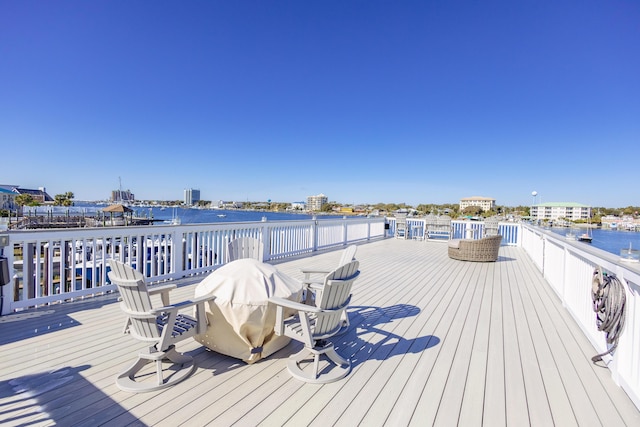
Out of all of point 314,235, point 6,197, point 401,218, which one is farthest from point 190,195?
point 314,235

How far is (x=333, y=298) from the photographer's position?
208cm

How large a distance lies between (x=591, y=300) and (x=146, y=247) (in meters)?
5.52

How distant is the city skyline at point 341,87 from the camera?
8766 mm

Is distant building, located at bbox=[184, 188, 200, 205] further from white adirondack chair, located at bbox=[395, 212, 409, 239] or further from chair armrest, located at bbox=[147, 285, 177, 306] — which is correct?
chair armrest, located at bbox=[147, 285, 177, 306]

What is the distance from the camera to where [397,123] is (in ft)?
57.4

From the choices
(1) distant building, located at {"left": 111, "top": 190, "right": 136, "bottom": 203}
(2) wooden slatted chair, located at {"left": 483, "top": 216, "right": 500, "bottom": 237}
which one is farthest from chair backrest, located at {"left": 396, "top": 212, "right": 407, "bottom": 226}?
(1) distant building, located at {"left": 111, "top": 190, "right": 136, "bottom": 203}

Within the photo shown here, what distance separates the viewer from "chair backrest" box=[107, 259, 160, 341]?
1.82 metres

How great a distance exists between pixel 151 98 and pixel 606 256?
55.3 feet

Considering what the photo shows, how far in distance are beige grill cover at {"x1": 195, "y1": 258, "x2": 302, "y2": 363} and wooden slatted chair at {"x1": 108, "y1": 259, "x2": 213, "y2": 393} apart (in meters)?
0.13

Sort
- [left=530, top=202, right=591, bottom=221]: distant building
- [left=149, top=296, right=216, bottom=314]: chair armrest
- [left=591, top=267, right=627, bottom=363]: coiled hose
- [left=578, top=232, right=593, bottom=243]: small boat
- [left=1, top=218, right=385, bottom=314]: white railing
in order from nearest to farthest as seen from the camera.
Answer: [left=149, top=296, right=216, bottom=314]: chair armrest → [left=591, top=267, right=627, bottom=363]: coiled hose → [left=1, top=218, right=385, bottom=314]: white railing → [left=578, top=232, right=593, bottom=243]: small boat → [left=530, top=202, right=591, bottom=221]: distant building

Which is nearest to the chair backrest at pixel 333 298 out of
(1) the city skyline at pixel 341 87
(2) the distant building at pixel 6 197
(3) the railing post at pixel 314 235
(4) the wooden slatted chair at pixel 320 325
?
(4) the wooden slatted chair at pixel 320 325

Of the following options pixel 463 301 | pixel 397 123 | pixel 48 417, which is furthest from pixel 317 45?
pixel 48 417

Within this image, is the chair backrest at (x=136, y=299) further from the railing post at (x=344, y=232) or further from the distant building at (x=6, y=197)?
the distant building at (x=6, y=197)

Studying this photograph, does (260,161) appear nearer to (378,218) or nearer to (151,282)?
(378,218)
